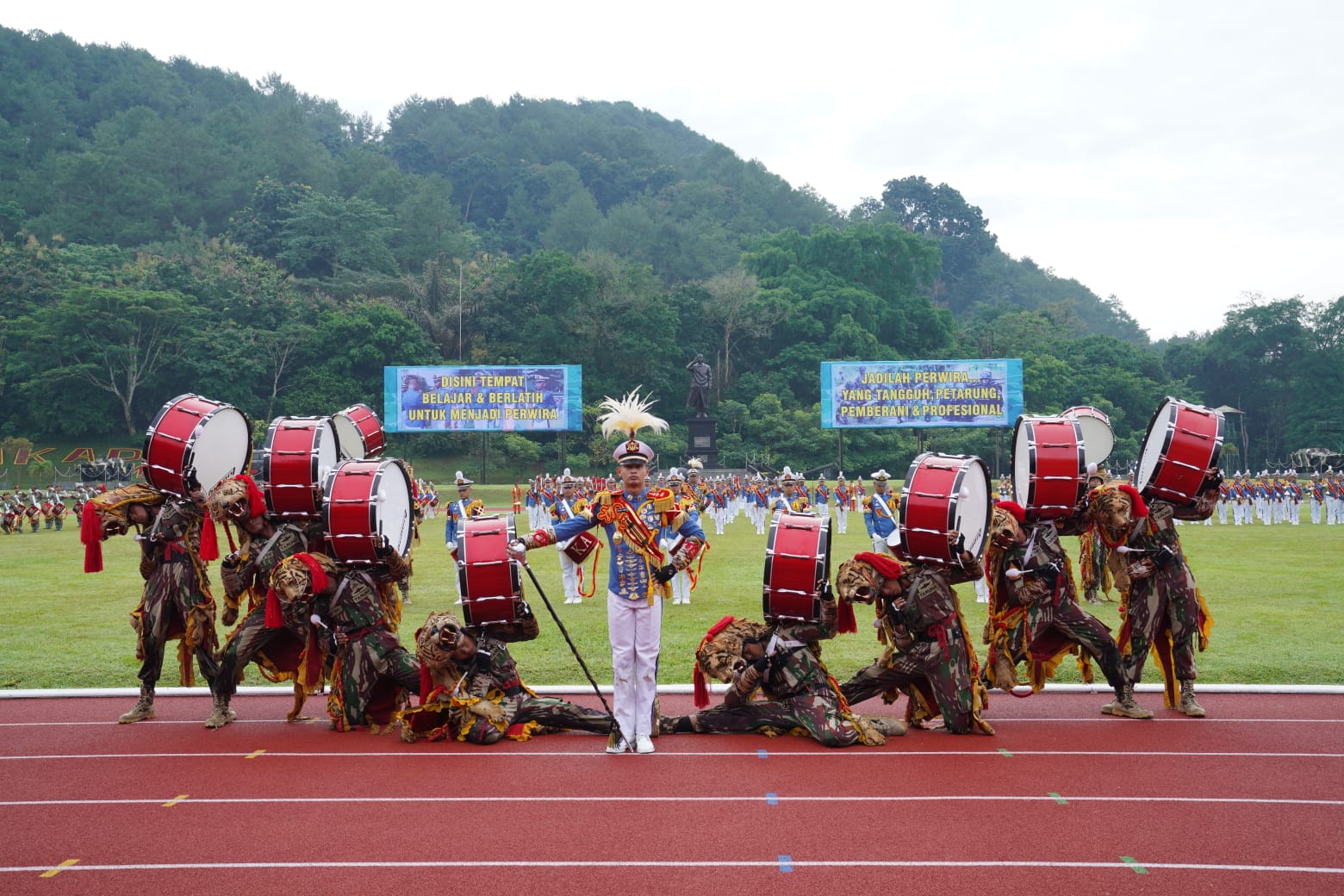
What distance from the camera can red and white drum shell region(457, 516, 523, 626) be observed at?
7.25 metres

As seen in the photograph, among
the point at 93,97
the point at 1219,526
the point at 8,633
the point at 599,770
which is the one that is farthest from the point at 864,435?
the point at 93,97

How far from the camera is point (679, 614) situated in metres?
14.0

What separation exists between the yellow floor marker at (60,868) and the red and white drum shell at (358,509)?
2.72 m

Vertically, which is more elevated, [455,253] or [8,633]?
[455,253]

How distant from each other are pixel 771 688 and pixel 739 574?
1123 cm

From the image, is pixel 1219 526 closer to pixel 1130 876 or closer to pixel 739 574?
pixel 739 574

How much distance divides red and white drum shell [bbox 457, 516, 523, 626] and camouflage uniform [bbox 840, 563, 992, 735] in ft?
7.80

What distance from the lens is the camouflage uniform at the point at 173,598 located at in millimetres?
8109

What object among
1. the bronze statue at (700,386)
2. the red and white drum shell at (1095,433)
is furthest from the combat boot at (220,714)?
the bronze statue at (700,386)

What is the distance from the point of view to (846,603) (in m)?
7.26

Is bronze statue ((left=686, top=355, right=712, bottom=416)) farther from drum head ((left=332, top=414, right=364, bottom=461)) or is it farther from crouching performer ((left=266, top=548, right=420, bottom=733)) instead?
crouching performer ((left=266, top=548, right=420, bottom=733))

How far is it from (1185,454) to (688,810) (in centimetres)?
452

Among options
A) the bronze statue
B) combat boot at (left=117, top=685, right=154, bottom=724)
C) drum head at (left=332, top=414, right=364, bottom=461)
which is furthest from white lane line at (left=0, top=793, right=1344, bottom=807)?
the bronze statue

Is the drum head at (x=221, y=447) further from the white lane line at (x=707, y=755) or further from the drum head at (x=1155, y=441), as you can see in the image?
the drum head at (x=1155, y=441)
